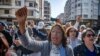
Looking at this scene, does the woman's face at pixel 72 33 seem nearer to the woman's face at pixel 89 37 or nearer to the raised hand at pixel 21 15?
the woman's face at pixel 89 37

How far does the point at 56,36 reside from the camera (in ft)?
14.0

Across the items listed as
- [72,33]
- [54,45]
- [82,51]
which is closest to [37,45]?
[54,45]

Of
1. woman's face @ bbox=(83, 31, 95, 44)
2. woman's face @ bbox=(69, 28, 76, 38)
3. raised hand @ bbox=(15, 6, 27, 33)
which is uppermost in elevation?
raised hand @ bbox=(15, 6, 27, 33)

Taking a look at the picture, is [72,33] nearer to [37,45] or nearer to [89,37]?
[89,37]

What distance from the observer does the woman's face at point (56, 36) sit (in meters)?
4.27

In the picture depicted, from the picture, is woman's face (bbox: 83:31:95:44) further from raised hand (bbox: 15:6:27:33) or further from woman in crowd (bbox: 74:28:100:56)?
raised hand (bbox: 15:6:27:33)

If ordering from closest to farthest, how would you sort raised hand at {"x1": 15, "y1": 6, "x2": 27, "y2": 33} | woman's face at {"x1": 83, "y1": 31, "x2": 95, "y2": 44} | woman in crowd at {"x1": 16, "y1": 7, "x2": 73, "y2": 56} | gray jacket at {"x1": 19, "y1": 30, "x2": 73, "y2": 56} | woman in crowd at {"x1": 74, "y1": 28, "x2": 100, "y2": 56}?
1. raised hand at {"x1": 15, "y1": 6, "x2": 27, "y2": 33}
2. gray jacket at {"x1": 19, "y1": 30, "x2": 73, "y2": 56}
3. woman in crowd at {"x1": 16, "y1": 7, "x2": 73, "y2": 56}
4. woman in crowd at {"x1": 74, "y1": 28, "x2": 100, "y2": 56}
5. woman's face at {"x1": 83, "y1": 31, "x2": 95, "y2": 44}

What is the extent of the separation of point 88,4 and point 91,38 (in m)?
86.2

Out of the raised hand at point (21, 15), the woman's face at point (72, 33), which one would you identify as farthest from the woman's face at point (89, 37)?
the raised hand at point (21, 15)

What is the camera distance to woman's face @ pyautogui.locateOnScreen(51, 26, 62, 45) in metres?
4.27

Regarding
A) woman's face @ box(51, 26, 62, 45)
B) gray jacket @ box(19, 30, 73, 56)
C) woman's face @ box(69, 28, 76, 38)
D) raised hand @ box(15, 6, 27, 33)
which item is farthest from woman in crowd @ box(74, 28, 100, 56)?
raised hand @ box(15, 6, 27, 33)

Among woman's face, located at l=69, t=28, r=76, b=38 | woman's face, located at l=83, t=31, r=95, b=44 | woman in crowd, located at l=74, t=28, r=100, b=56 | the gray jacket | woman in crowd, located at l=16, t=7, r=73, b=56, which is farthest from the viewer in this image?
woman's face, located at l=69, t=28, r=76, b=38

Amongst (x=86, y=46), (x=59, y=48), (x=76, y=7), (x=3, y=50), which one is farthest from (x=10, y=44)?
(x=76, y=7)

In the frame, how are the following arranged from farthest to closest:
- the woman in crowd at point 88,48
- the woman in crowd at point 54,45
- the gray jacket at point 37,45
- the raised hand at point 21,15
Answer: the woman in crowd at point 88,48 < the woman in crowd at point 54,45 < the gray jacket at point 37,45 < the raised hand at point 21,15
